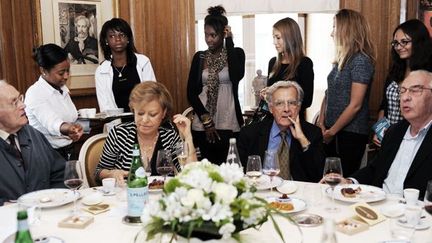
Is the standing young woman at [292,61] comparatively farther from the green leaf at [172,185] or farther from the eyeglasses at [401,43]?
the green leaf at [172,185]

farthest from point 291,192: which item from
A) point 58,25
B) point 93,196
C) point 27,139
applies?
point 58,25

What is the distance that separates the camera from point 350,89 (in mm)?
3566

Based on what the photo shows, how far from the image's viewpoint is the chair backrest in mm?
2725

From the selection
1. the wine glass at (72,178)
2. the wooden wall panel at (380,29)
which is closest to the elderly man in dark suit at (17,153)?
the wine glass at (72,178)

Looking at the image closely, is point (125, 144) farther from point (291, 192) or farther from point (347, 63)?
point (347, 63)

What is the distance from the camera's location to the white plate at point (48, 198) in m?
2.02

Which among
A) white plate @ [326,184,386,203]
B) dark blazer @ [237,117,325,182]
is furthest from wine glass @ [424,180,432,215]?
dark blazer @ [237,117,325,182]

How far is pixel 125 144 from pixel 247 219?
160cm

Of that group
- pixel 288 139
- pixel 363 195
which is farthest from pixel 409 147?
pixel 288 139

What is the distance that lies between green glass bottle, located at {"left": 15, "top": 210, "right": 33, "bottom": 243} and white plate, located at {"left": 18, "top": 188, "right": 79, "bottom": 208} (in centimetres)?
68

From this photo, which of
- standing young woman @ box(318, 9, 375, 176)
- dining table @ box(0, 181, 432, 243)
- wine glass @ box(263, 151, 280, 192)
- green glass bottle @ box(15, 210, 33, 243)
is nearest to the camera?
green glass bottle @ box(15, 210, 33, 243)

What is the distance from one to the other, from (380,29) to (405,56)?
3.06 ft

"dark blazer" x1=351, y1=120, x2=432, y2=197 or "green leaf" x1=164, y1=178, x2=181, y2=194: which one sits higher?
"green leaf" x1=164, y1=178, x2=181, y2=194

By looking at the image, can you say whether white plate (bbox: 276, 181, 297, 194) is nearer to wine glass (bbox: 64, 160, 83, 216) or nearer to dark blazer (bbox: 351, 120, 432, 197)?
dark blazer (bbox: 351, 120, 432, 197)
